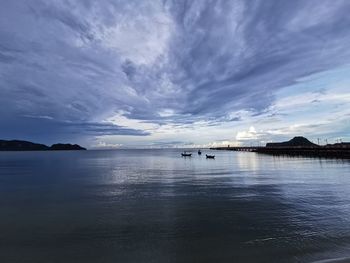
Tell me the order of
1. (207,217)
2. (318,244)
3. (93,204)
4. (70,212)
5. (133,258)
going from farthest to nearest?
(93,204) < (70,212) < (207,217) < (318,244) < (133,258)

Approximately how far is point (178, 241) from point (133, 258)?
309 centimetres

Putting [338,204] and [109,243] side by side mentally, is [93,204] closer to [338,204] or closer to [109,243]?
[109,243]

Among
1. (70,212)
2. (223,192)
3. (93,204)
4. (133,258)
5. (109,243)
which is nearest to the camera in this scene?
(133,258)

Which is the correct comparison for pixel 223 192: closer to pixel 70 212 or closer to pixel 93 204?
pixel 93 204

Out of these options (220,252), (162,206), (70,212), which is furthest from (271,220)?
(70,212)

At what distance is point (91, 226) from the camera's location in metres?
18.4

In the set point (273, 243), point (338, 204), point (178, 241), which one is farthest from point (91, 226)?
point (338, 204)

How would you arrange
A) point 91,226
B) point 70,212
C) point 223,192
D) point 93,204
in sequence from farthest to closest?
point 223,192
point 93,204
point 70,212
point 91,226

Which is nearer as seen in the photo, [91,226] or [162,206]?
[91,226]

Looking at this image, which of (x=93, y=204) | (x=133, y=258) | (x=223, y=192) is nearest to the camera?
(x=133, y=258)

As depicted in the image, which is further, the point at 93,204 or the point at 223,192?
the point at 223,192

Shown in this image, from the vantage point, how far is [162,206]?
24266 millimetres

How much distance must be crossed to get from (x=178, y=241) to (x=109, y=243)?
369cm

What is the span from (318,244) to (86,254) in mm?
11463
